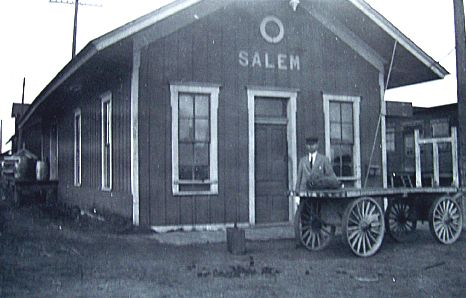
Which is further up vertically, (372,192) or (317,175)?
(317,175)

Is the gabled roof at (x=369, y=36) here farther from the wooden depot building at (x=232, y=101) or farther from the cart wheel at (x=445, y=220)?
the cart wheel at (x=445, y=220)

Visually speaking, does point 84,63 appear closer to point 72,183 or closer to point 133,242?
point 133,242

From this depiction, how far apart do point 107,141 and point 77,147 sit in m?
4.24

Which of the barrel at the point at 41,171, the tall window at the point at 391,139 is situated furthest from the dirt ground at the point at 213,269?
the tall window at the point at 391,139

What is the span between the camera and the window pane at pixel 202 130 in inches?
451

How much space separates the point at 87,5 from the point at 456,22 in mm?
21858

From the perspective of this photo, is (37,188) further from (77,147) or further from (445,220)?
(445,220)

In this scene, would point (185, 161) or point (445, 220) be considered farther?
point (185, 161)

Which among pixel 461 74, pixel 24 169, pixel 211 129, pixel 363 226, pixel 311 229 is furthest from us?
pixel 24 169

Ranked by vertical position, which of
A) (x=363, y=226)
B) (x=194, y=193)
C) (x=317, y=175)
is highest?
(x=317, y=175)

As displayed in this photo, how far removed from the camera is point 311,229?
9219 mm

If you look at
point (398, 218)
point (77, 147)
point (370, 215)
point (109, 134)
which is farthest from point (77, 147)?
point (370, 215)

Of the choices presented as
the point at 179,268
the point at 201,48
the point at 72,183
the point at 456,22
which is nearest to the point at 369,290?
the point at 179,268

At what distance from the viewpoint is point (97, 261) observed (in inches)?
319
